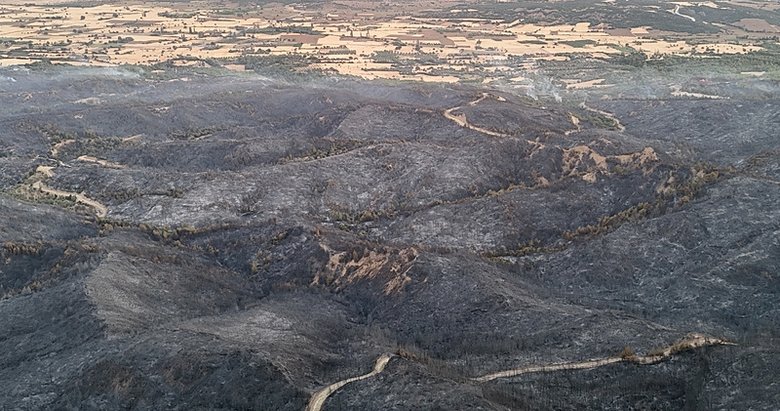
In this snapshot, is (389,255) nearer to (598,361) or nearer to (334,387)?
(334,387)

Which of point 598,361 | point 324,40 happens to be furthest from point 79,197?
point 324,40

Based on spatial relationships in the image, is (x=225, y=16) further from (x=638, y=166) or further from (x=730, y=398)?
(x=730, y=398)

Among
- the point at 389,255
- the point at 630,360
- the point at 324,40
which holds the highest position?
the point at 324,40

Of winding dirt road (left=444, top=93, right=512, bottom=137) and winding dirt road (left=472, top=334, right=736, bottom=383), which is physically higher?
winding dirt road (left=444, top=93, right=512, bottom=137)

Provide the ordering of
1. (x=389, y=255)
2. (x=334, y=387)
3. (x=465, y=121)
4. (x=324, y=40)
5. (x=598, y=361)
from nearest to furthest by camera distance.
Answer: (x=334, y=387) < (x=598, y=361) < (x=389, y=255) < (x=465, y=121) < (x=324, y=40)

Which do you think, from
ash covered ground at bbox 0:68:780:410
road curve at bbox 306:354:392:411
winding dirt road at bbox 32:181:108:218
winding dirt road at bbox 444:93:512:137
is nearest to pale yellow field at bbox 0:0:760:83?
winding dirt road at bbox 444:93:512:137

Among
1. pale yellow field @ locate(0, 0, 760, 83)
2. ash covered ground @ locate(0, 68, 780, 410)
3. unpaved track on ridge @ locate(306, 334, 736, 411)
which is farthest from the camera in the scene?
pale yellow field @ locate(0, 0, 760, 83)

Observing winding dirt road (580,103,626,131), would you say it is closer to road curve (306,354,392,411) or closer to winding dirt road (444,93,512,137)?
winding dirt road (444,93,512,137)

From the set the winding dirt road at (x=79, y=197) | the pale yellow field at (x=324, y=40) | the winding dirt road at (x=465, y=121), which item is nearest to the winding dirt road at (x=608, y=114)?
the pale yellow field at (x=324, y=40)

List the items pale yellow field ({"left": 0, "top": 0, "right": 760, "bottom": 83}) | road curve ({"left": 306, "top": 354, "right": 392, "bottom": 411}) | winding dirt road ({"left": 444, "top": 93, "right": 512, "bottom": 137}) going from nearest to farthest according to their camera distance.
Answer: road curve ({"left": 306, "top": 354, "right": 392, "bottom": 411})
winding dirt road ({"left": 444, "top": 93, "right": 512, "bottom": 137})
pale yellow field ({"left": 0, "top": 0, "right": 760, "bottom": 83})
